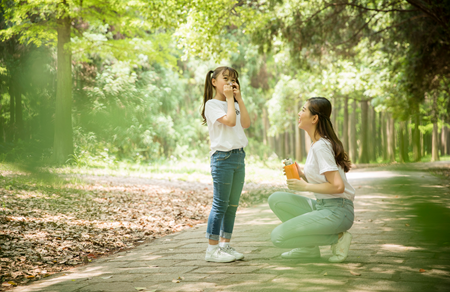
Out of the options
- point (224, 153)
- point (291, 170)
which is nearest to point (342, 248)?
point (291, 170)

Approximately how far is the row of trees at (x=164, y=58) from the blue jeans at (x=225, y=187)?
4890 mm

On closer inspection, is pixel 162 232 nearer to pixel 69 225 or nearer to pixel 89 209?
pixel 69 225

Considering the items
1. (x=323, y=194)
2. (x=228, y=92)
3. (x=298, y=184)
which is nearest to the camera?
(x=298, y=184)

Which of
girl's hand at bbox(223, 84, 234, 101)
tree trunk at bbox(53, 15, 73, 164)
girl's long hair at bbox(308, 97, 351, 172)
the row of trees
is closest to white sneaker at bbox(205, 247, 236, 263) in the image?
girl's long hair at bbox(308, 97, 351, 172)

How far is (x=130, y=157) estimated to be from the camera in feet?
59.7

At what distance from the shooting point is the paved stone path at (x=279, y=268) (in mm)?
2941

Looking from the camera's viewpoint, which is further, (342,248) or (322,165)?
(342,248)

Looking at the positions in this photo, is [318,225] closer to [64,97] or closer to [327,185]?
[327,185]

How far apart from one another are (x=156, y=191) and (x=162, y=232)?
393cm

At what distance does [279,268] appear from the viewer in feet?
11.5

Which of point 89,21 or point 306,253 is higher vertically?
point 89,21

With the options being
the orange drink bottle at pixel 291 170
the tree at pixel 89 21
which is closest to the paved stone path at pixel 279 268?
the orange drink bottle at pixel 291 170

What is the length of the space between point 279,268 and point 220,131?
1.41 metres

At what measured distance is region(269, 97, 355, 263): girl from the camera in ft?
11.1
